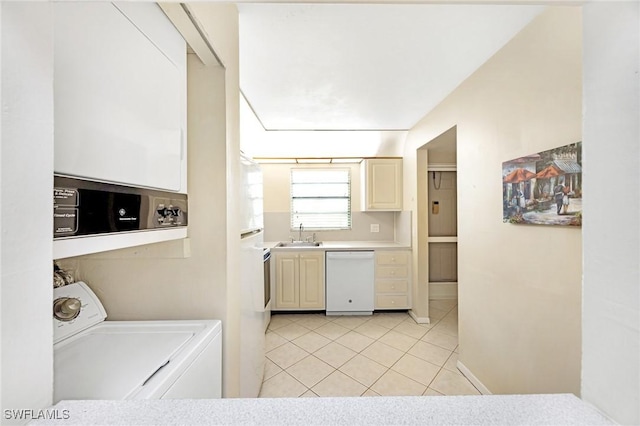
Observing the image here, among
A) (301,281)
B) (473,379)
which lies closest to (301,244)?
(301,281)

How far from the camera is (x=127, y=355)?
35.8 inches

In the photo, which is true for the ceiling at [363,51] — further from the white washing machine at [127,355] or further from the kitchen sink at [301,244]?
the kitchen sink at [301,244]

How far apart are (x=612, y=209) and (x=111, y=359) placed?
1303mm

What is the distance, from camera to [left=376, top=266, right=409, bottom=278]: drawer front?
11.9 ft

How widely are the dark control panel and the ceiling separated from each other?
47.1 inches

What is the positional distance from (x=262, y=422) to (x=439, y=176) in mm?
4463

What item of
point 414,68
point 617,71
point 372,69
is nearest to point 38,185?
point 617,71

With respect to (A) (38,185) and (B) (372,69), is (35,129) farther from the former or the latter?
(B) (372,69)

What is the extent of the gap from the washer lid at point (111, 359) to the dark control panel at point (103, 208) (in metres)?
0.41

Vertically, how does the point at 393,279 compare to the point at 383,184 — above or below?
below

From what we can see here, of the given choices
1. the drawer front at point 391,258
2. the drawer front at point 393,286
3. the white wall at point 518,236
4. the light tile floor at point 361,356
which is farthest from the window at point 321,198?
the white wall at point 518,236

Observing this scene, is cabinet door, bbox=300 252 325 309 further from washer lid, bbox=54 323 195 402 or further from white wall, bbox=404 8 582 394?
washer lid, bbox=54 323 195 402

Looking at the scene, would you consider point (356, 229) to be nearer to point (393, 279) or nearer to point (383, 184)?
point (383, 184)

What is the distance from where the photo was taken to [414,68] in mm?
2078
